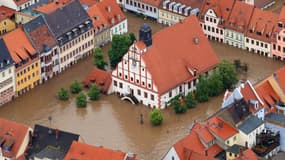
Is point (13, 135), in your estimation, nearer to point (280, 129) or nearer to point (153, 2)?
point (280, 129)

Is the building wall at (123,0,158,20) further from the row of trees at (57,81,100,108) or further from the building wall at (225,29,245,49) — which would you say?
the row of trees at (57,81,100,108)

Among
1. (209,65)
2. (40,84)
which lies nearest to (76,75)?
(40,84)

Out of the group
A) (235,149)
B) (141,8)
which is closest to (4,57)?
(141,8)

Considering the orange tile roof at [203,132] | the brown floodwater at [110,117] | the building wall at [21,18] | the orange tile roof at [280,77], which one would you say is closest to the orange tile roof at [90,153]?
the brown floodwater at [110,117]

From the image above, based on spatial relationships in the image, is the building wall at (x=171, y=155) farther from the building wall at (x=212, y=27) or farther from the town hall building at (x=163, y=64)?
the building wall at (x=212, y=27)

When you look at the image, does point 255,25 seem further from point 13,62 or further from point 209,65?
point 13,62
